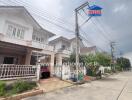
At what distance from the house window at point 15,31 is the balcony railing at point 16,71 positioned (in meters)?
5.77

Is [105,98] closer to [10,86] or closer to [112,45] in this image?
[10,86]

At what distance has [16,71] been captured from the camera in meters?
9.98

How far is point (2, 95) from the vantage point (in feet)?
22.7

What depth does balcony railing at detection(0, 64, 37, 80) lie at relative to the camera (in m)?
9.16

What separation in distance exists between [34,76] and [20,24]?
7.84 m

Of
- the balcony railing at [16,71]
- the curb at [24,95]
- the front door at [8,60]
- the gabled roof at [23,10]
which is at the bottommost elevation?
the curb at [24,95]

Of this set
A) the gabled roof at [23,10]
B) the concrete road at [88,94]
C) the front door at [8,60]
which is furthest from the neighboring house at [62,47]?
the concrete road at [88,94]

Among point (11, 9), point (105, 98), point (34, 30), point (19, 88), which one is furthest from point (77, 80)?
point (11, 9)

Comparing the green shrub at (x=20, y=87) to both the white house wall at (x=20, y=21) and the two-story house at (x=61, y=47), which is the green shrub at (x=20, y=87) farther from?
the two-story house at (x=61, y=47)

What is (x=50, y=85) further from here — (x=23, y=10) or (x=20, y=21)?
(x=23, y=10)

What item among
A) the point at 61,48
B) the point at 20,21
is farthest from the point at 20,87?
the point at 61,48

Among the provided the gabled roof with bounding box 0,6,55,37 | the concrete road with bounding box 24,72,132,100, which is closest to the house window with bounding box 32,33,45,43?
the gabled roof with bounding box 0,6,55,37

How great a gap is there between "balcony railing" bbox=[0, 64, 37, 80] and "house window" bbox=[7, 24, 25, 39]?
227 inches

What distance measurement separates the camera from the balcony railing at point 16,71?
9.16 metres
